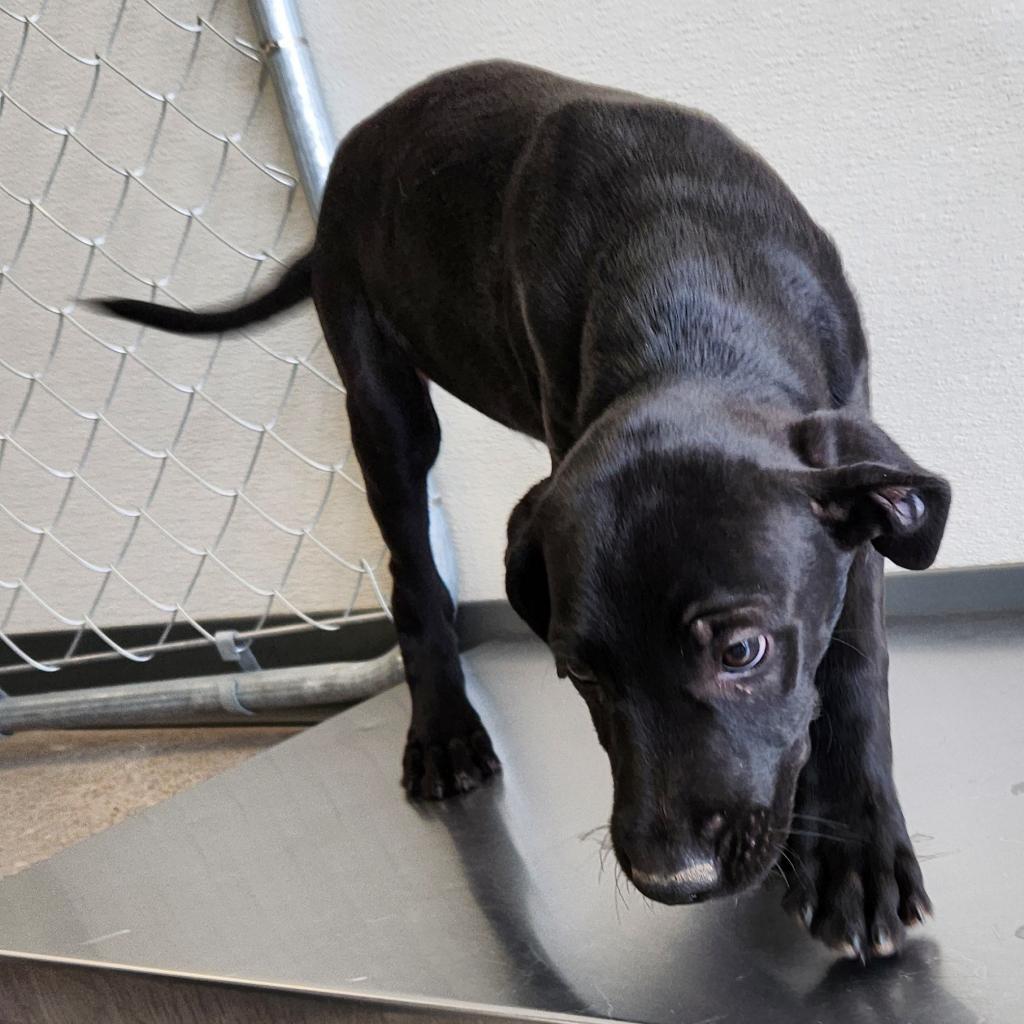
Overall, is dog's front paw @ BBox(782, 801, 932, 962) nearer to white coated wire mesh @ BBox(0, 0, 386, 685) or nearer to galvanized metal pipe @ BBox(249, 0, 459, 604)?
galvanized metal pipe @ BBox(249, 0, 459, 604)

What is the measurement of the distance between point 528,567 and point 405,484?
76cm

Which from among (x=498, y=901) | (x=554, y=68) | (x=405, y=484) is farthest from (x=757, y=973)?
(x=554, y=68)

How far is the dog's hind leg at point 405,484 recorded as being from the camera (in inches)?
73.4

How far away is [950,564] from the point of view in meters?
2.04

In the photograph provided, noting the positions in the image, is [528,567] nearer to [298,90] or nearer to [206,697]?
[298,90]

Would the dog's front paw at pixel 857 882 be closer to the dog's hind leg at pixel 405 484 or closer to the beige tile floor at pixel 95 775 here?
the dog's hind leg at pixel 405 484

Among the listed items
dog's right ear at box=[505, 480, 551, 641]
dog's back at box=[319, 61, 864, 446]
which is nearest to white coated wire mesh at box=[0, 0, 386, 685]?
dog's back at box=[319, 61, 864, 446]

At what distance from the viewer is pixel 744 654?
3.39ft

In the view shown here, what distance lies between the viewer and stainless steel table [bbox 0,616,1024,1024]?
1118mm

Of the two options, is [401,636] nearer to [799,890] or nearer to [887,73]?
[799,890]

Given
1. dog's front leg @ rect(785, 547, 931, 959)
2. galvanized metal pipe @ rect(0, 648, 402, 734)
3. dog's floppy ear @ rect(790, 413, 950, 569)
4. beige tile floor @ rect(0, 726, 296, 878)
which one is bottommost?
beige tile floor @ rect(0, 726, 296, 878)

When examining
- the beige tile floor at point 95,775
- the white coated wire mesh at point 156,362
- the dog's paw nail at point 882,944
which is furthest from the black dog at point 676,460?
the beige tile floor at point 95,775

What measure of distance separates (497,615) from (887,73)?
3.86 feet

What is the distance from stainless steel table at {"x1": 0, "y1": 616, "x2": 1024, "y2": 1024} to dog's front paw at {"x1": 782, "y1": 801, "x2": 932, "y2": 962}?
0.9 inches
